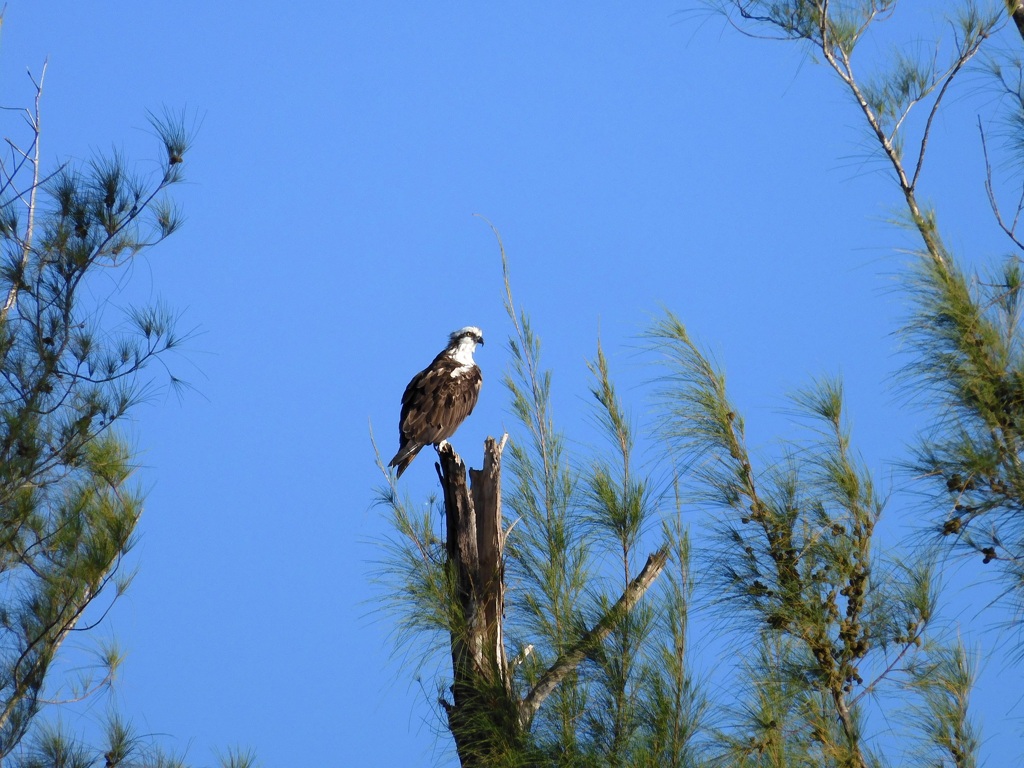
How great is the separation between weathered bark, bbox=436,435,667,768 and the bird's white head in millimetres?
2950

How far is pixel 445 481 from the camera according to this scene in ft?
14.0

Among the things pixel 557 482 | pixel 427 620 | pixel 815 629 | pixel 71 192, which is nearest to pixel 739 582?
pixel 815 629

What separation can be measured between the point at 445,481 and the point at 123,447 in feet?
7.33

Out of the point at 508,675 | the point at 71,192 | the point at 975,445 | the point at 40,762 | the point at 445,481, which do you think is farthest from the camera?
the point at 71,192

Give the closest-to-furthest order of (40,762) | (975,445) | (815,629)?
(975,445), (815,629), (40,762)

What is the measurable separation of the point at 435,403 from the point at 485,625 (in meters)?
2.53

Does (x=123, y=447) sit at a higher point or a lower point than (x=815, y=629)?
higher

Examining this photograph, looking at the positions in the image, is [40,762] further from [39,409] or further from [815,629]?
[815,629]

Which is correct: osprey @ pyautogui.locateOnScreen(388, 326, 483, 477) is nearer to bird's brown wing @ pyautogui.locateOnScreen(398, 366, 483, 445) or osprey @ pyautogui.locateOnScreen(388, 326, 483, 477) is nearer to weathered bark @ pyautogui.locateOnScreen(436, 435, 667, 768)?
bird's brown wing @ pyautogui.locateOnScreen(398, 366, 483, 445)

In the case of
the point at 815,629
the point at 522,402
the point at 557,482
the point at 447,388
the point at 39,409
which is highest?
the point at 447,388

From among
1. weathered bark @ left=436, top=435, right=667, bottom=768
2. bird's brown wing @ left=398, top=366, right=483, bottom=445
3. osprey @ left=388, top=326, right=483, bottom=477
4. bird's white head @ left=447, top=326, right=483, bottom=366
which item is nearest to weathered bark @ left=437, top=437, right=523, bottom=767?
weathered bark @ left=436, top=435, right=667, bottom=768

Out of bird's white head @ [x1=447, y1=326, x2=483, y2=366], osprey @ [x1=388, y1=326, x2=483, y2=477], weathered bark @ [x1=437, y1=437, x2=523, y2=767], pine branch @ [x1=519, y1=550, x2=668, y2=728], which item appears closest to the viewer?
pine branch @ [x1=519, y1=550, x2=668, y2=728]

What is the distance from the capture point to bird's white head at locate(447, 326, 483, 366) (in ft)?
23.9

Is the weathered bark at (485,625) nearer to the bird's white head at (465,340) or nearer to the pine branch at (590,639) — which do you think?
the pine branch at (590,639)
